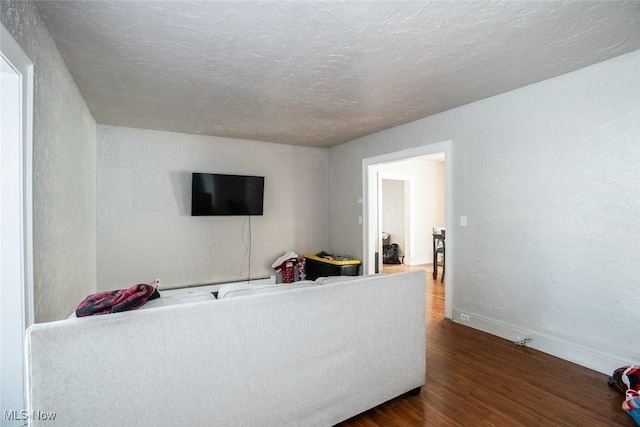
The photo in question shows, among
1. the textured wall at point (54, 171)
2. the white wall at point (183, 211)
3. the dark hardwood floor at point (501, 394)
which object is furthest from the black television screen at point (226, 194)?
the dark hardwood floor at point (501, 394)

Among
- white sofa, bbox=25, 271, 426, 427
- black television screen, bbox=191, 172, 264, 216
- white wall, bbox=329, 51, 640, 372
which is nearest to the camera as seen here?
white sofa, bbox=25, 271, 426, 427

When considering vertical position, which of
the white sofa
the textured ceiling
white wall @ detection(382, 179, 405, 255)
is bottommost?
the white sofa

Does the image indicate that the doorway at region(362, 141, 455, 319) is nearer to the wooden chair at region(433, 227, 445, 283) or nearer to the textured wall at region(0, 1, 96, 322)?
the wooden chair at region(433, 227, 445, 283)

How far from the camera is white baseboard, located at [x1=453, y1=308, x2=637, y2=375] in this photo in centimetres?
227

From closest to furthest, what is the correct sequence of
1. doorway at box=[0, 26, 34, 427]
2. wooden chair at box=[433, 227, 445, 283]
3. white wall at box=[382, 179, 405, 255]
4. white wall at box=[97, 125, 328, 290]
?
doorway at box=[0, 26, 34, 427], white wall at box=[97, 125, 328, 290], wooden chair at box=[433, 227, 445, 283], white wall at box=[382, 179, 405, 255]

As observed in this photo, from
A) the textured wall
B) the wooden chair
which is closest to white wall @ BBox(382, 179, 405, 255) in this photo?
the wooden chair

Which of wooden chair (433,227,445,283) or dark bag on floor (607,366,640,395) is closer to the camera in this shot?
dark bag on floor (607,366,640,395)

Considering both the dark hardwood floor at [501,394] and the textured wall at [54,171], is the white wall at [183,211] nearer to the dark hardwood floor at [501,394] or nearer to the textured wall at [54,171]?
the textured wall at [54,171]

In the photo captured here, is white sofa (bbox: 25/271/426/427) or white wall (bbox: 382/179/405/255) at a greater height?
white wall (bbox: 382/179/405/255)

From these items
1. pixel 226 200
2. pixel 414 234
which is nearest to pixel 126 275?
pixel 226 200

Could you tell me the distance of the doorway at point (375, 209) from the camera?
3395 mm

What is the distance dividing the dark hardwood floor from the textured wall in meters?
2.10

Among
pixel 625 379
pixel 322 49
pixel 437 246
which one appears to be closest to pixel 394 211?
pixel 437 246

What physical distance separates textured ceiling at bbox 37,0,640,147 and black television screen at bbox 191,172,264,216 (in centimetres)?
126
